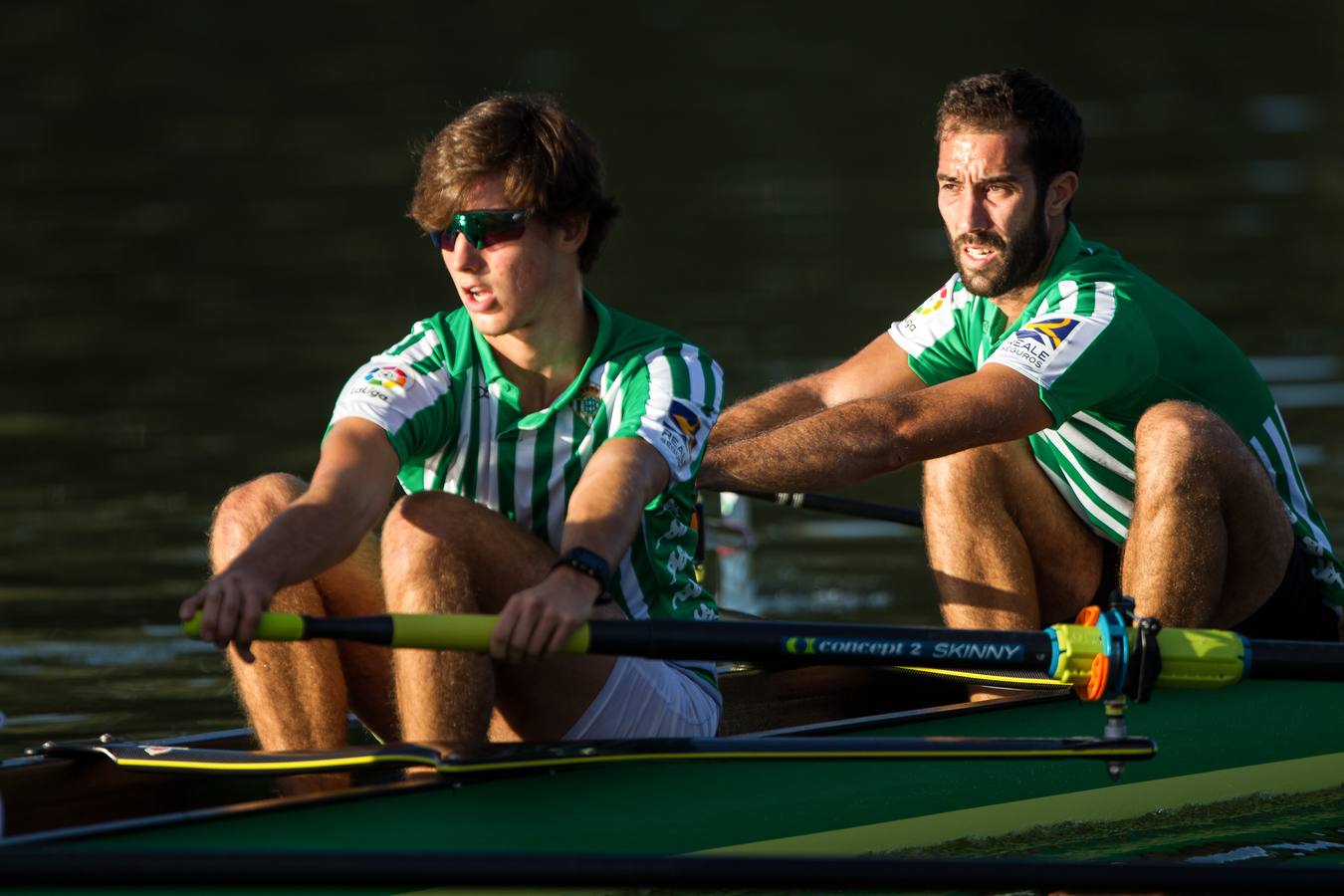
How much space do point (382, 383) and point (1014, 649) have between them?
1.52 m

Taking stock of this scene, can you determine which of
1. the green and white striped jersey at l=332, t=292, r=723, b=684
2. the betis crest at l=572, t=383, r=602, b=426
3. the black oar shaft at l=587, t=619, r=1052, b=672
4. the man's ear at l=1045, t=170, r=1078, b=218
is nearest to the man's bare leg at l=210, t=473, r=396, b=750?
the green and white striped jersey at l=332, t=292, r=723, b=684

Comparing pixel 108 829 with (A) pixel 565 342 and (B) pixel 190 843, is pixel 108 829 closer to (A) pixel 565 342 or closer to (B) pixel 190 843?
(B) pixel 190 843

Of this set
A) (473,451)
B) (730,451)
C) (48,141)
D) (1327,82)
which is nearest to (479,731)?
(473,451)

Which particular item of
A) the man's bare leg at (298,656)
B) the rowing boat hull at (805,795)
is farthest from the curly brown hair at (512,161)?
the rowing boat hull at (805,795)

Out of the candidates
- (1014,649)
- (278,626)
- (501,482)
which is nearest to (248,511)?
(501,482)

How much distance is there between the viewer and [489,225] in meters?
4.66

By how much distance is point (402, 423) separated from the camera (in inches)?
184

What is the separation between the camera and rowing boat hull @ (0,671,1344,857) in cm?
438

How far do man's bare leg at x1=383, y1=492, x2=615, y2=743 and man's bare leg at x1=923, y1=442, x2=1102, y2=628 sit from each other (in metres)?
1.40

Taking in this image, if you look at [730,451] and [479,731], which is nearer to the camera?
[479,731]

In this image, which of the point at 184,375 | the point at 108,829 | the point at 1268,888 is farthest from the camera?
the point at 184,375

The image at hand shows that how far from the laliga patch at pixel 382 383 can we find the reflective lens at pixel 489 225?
309 mm

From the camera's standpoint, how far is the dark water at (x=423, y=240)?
867 cm

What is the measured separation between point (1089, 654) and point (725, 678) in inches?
57.9
